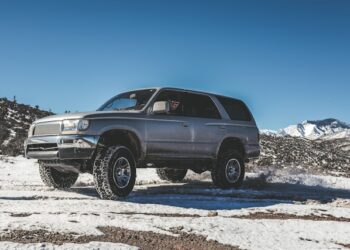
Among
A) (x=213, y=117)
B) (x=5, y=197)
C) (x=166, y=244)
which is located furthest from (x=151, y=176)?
(x=166, y=244)

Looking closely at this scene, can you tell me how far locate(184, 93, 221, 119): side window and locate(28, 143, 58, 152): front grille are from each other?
2909mm

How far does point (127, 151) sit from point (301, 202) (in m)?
3.37


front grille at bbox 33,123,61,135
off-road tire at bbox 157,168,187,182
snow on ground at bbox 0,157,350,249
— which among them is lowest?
snow on ground at bbox 0,157,350,249

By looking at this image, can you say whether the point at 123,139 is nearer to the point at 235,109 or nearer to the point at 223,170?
the point at 223,170

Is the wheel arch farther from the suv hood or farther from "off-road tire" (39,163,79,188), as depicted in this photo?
"off-road tire" (39,163,79,188)

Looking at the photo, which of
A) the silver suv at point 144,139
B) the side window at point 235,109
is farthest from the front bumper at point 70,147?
the side window at point 235,109

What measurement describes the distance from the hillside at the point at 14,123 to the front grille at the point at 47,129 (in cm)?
1104

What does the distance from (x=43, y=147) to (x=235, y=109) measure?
4899mm

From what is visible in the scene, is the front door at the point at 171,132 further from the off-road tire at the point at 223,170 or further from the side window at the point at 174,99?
the off-road tire at the point at 223,170

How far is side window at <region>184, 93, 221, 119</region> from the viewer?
10.2 metres

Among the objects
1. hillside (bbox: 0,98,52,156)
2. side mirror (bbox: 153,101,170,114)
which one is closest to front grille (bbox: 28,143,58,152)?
side mirror (bbox: 153,101,170,114)

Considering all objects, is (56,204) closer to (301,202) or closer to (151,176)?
(301,202)

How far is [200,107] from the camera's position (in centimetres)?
1055

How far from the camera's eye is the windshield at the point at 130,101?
9.48m
